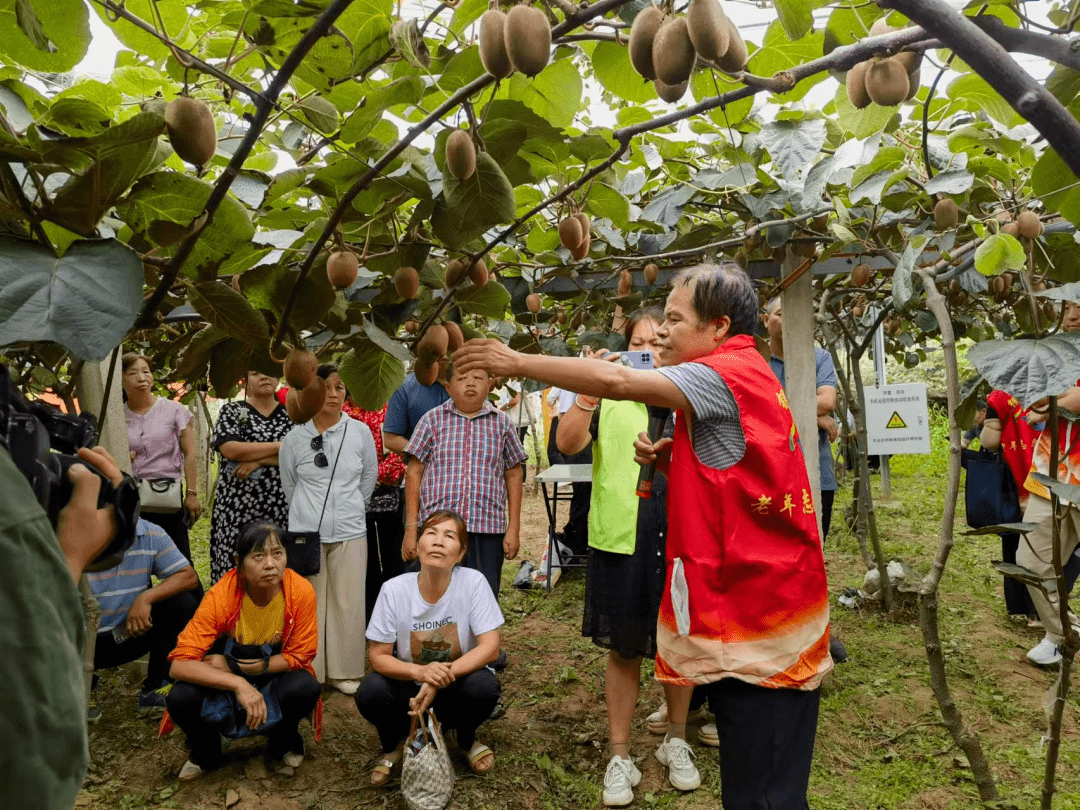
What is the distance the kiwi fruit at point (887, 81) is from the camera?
38.0 inches

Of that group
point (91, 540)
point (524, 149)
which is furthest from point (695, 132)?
point (91, 540)

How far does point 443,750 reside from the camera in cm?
247

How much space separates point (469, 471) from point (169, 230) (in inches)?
91.9

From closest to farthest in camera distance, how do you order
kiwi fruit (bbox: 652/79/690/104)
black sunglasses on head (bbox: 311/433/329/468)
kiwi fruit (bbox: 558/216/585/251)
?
1. kiwi fruit (bbox: 652/79/690/104)
2. kiwi fruit (bbox: 558/216/585/251)
3. black sunglasses on head (bbox: 311/433/329/468)

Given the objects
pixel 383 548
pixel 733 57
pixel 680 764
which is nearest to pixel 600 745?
pixel 680 764

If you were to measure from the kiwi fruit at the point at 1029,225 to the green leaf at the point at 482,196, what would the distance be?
119 cm

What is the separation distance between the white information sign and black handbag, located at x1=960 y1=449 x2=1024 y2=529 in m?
0.22

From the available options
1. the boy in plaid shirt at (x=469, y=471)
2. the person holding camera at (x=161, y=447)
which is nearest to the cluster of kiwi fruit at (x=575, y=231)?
the boy in plaid shirt at (x=469, y=471)

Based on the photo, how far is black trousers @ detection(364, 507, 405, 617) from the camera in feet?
12.8

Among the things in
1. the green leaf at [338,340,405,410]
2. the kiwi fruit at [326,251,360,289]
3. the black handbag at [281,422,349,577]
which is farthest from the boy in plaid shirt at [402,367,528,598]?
the kiwi fruit at [326,251,360,289]

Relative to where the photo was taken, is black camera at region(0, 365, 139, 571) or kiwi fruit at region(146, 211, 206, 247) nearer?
black camera at region(0, 365, 139, 571)

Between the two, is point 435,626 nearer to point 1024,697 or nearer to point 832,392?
point 832,392

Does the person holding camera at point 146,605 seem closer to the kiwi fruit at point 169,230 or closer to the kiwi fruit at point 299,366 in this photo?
the kiwi fruit at point 299,366

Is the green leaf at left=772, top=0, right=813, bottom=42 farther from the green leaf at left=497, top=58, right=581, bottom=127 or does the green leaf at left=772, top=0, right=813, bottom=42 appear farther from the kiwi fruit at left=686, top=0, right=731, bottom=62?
the green leaf at left=497, top=58, right=581, bottom=127
